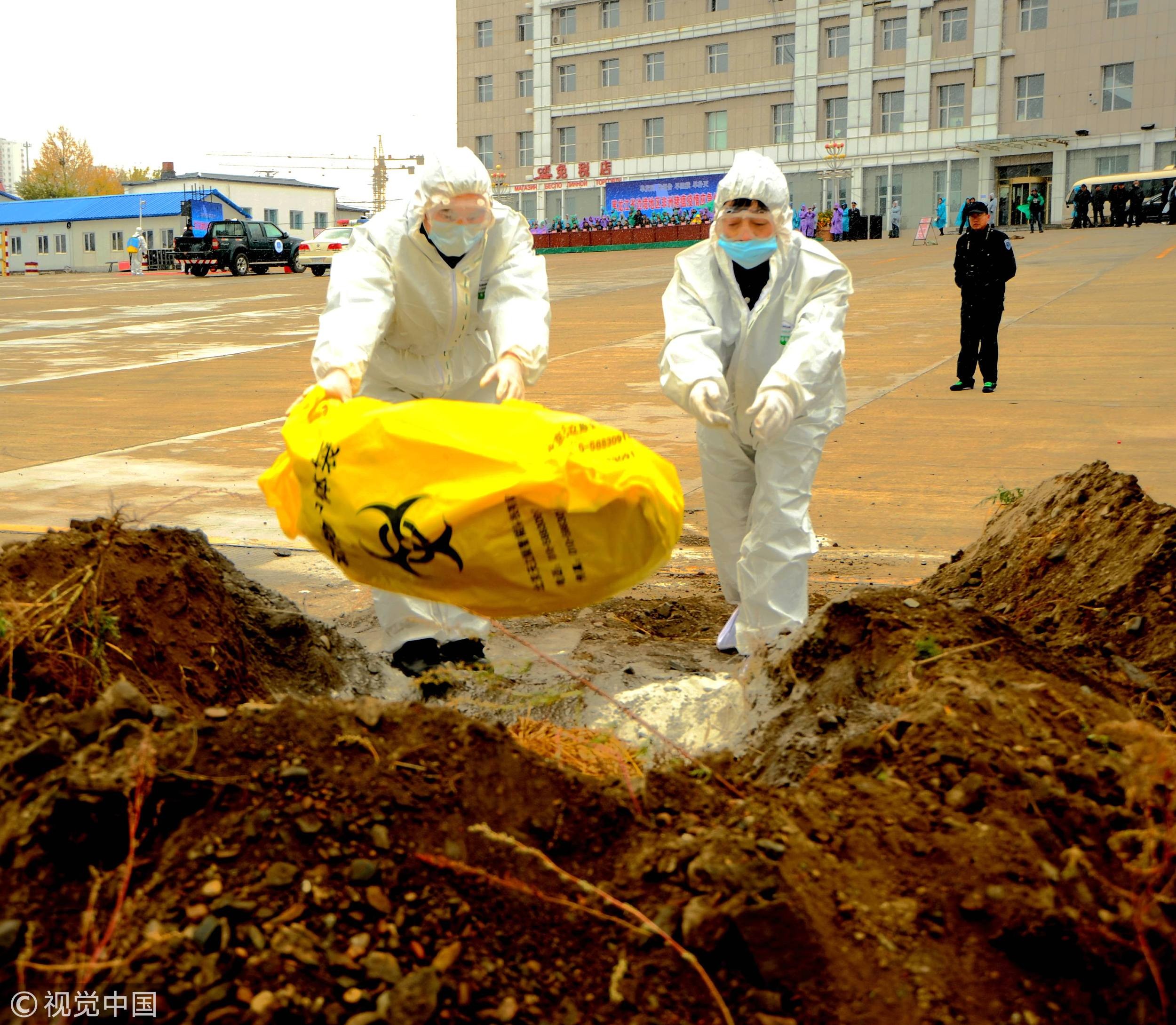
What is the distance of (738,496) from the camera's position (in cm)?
430

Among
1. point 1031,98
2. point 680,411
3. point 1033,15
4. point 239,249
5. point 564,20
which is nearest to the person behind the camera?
point 680,411

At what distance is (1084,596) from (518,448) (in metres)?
1.95

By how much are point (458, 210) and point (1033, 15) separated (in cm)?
4961

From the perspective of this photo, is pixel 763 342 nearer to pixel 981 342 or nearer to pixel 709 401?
pixel 709 401

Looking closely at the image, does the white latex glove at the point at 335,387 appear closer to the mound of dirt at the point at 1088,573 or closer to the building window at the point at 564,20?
the mound of dirt at the point at 1088,573

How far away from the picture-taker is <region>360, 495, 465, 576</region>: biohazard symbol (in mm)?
2832

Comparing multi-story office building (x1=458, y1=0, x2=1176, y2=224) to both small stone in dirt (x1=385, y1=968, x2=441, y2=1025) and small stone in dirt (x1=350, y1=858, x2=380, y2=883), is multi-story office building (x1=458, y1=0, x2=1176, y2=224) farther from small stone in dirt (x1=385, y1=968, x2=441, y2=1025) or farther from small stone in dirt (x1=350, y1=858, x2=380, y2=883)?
small stone in dirt (x1=385, y1=968, x2=441, y2=1025)

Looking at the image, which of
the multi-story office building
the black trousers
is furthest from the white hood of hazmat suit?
the multi-story office building

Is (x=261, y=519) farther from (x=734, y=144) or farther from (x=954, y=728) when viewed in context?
(x=734, y=144)

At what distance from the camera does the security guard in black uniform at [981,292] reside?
10242 mm

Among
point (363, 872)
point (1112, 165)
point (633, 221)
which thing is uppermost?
point (1112, 165)

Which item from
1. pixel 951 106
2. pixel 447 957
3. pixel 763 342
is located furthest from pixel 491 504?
pixel 951 106

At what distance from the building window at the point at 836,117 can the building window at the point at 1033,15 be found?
731 centimetres

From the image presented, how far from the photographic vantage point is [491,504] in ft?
9.09
